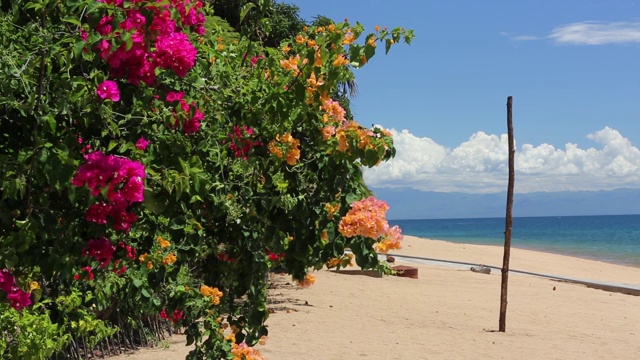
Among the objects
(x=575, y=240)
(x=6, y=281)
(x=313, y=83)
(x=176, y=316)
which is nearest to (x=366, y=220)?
(x=313, y=83)

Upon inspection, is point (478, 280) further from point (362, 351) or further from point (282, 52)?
point (282, 52)

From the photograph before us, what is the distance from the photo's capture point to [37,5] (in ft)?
8.68

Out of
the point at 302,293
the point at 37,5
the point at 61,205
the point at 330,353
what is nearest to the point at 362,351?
the point at 330,353

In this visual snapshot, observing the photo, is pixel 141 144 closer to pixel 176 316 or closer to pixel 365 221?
pixel 365 221

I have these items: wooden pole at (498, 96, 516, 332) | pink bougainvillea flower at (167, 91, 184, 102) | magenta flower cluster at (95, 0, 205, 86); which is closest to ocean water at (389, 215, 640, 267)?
wooden pole at (498, 96, 516, 332)

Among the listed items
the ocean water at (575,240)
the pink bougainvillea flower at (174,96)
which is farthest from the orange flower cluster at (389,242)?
the ocean water at (575,240)

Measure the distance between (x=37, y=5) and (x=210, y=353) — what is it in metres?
2.43

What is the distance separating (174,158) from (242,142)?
614 mm

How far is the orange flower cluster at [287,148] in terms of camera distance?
11.8 feet

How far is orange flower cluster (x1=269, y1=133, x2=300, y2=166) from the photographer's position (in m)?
3.58

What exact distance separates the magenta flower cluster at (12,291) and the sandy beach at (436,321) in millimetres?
4533

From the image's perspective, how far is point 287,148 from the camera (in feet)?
11.8

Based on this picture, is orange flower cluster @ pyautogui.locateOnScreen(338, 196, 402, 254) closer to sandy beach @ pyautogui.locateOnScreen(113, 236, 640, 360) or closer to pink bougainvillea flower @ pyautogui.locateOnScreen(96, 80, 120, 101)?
pink bougainvillea flower @ pyautogui.locateOnScreen(96, 80, 120, 101)

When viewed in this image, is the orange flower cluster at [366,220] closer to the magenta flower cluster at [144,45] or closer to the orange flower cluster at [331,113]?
the orange flower cluster at [331,113]
